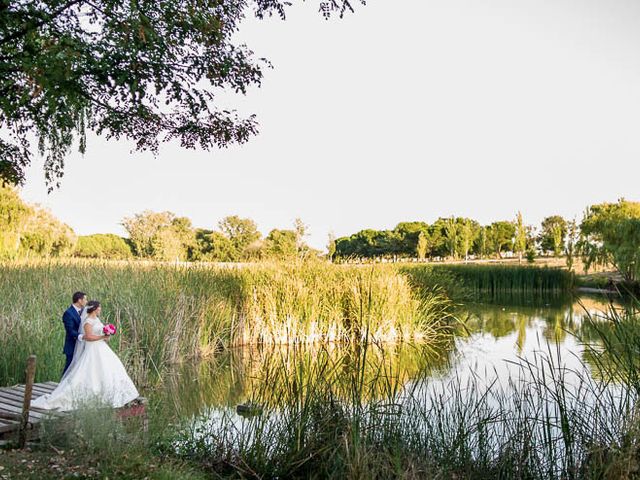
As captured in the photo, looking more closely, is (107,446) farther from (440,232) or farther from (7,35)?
(440,232)

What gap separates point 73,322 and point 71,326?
5 centimetres

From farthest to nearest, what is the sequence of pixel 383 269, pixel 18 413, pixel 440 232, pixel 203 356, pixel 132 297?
pixel 440 232
pixel 383 269
pixel 203 356
pixel 132 297
pixel 18 413

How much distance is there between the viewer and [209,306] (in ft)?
42.3

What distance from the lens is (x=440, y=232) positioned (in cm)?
7412

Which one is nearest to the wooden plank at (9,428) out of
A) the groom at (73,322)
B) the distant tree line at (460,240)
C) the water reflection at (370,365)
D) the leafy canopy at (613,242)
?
the groom at (73,322)

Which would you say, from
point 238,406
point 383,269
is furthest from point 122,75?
point 383,269

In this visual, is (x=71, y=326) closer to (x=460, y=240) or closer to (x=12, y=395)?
(x=12, y=395)

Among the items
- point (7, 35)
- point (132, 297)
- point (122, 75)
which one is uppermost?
point (7, 35)

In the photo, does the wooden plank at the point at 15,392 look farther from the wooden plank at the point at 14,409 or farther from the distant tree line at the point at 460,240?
the distant tree line at the point at 460,240

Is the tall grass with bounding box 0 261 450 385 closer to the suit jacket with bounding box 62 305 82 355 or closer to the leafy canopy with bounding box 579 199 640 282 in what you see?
the suit jacket with bounding box 62 305 82 355

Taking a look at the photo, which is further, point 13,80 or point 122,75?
point 13,80

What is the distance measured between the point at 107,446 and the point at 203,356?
297 inches

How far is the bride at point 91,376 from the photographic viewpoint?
608 cm

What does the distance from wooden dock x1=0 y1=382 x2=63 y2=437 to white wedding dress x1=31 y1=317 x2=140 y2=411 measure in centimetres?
21
